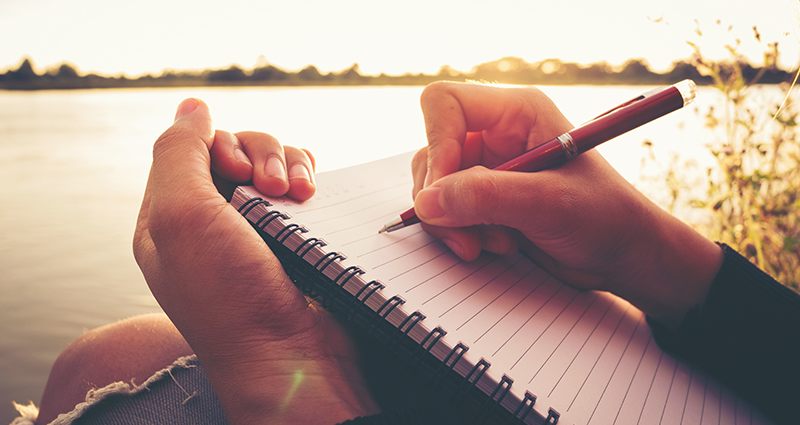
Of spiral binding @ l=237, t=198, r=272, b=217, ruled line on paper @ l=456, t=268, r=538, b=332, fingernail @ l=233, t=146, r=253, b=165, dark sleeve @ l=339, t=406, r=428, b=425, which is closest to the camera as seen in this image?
dark sleeve @ l=339, t=406, r=428, b=425

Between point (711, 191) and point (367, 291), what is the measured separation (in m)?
1.62

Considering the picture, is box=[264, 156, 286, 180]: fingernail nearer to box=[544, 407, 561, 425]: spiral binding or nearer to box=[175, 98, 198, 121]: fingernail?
box=[175, 98, 198, 121]: fingernail

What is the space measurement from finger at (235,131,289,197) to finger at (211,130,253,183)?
0.02m

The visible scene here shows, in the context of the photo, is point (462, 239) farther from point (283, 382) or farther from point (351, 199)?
point (283, 382)

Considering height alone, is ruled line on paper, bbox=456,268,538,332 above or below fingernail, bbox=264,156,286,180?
below

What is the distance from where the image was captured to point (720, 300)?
34.7 inches

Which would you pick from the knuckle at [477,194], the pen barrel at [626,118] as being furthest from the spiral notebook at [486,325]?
the pen barrel at [626,118]

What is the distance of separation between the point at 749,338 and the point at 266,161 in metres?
1.18

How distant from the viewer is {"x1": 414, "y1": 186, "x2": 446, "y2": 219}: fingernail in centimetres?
83

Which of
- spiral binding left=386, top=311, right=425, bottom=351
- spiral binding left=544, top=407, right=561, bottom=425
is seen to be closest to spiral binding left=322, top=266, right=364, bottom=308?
spiral binding left=386, top=311, right=425, bottom=351

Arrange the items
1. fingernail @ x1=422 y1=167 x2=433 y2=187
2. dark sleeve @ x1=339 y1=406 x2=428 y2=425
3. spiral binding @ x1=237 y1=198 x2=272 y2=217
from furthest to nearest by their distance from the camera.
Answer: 1. fingernail @ x1=422 y1=167 x2=433 y2=187
2. spiral binding @ x1=237 y1=198 x2=272 y2=217
3. dark sleeve @ x1=339 y1=406 x2=428 y2=425

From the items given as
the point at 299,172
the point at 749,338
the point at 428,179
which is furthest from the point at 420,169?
the point at 749,338

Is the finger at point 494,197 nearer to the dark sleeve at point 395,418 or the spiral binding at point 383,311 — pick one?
the spiral binding at point 383,311

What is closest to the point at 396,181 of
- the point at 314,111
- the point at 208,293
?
the point at 208,293
